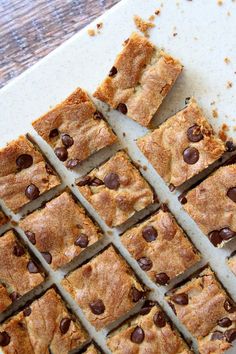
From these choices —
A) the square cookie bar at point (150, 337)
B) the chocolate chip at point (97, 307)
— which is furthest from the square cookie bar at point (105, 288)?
the square cookie bar at point (150, 337)

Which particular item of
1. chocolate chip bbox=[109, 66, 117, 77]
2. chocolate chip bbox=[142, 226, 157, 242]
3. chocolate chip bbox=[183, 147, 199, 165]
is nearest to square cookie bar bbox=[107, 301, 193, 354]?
chocolate chip bbox=[142, 226, 157, 242]

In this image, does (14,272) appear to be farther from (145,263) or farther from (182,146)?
(182,146)

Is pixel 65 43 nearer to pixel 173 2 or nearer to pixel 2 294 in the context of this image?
pixel 173 2

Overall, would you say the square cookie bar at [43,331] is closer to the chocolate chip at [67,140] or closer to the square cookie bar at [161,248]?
the square cookie bar at [161,248]

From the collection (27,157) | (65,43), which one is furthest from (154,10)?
(27,157)

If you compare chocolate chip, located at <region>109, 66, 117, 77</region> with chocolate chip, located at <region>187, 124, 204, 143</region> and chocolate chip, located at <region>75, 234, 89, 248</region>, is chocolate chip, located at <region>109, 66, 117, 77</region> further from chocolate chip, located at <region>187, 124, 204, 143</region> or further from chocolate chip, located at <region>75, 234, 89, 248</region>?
chocolate chip, located at <region>75, 234, 89, 248</region>

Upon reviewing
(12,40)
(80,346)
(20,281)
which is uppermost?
(12,40)
